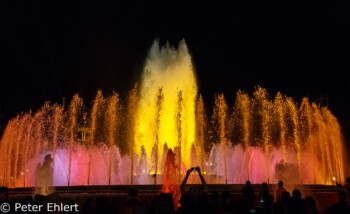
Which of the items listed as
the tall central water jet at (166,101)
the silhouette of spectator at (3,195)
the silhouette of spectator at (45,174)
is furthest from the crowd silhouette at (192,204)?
the tall central water jet at (166,101)

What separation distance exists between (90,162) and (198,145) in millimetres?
9808

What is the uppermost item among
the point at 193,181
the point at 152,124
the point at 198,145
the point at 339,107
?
the point at 339,107

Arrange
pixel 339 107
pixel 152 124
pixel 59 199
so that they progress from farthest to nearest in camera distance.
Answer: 1. pixel 339 107
2. pixel 152 124
3. pixel 59 199

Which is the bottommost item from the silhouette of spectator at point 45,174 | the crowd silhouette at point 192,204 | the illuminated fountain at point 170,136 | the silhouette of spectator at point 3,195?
the crowd silhouette at point 192,204

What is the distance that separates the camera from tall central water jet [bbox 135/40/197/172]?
100 ft

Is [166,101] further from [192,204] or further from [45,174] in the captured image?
[192,204]

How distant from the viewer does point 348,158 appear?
3519 cm

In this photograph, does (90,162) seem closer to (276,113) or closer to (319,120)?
(276,113)

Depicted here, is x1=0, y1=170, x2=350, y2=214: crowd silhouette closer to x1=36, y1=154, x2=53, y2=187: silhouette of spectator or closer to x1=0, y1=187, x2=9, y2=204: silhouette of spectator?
x1=0, y1=187, x2=9, y2=204: silhouette of spectator

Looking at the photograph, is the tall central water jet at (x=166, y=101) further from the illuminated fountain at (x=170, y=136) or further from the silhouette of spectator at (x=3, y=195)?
the silhouette of spectator at (x=3, y=195)

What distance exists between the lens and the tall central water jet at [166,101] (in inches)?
1206

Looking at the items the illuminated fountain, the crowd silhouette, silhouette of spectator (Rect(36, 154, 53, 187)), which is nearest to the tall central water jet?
the illuminated fountain

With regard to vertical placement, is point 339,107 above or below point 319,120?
above

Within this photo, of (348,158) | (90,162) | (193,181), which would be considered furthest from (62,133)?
(348,158)
